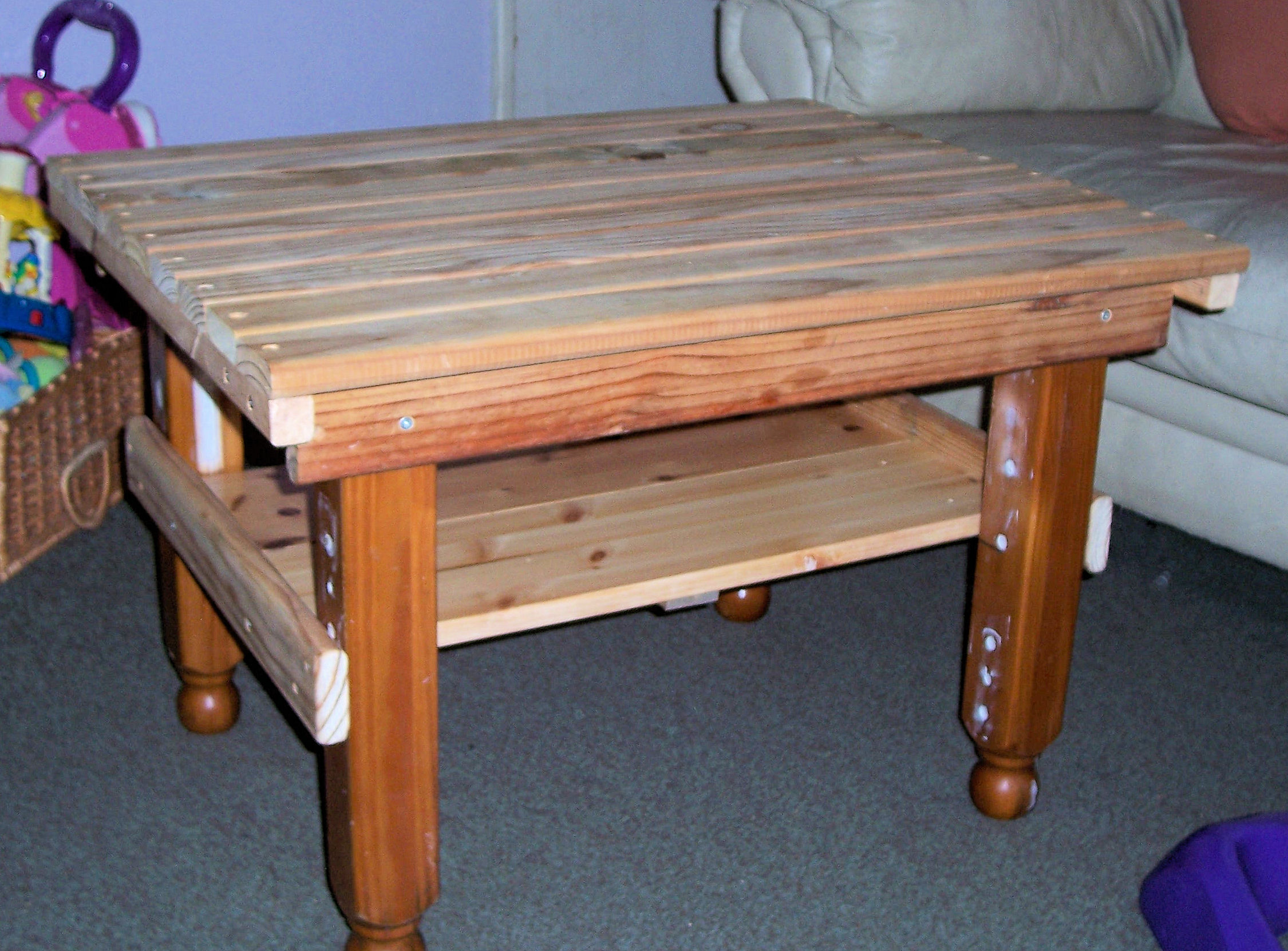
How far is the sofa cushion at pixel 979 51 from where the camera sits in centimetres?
164

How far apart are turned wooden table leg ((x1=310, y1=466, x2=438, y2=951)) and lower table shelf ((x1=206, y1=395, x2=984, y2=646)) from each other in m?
0.06

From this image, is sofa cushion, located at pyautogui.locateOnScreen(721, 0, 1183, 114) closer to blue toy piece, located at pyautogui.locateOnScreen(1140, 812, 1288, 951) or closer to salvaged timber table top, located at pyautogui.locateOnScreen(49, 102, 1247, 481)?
salvaged timber table top, located at pyautogui.locateOnScreen(49, 102, 1247, 481)

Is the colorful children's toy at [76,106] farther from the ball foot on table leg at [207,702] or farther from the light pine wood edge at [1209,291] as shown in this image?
the light pine wood edge at [1209,291]

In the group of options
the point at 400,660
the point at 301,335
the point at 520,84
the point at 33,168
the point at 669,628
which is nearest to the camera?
the point at 301,335

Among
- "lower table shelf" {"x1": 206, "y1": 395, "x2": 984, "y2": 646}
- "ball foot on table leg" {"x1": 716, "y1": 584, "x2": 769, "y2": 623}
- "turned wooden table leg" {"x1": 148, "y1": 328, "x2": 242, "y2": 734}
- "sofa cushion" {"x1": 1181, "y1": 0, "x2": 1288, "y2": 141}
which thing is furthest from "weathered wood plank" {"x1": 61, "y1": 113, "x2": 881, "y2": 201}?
"sofa cushion" {"x1": 1181, "y1": 0, "x2": 1288, "y2": 141}

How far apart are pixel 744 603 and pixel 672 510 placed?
0.36m

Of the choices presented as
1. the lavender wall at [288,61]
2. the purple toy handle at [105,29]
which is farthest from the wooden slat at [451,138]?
the lavender wall at [288,61]

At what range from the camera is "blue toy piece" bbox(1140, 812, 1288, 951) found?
39.9 inches

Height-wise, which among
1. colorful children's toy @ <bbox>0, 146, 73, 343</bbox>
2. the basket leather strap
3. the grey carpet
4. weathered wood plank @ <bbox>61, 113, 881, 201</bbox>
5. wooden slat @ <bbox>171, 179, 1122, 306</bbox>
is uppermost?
weathered wood plank @ <bbox>61, 113, 881, 201</bbox>

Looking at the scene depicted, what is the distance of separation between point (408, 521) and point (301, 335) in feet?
0.42

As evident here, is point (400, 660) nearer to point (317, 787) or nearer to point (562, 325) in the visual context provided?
point (562, 325)

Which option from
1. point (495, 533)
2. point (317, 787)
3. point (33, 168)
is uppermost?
point (33, 168)

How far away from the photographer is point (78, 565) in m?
1.54

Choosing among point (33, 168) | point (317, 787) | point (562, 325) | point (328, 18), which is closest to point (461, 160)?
point (562, 325)
